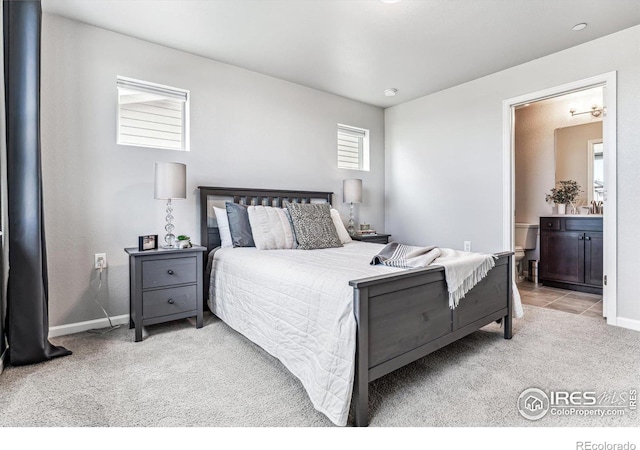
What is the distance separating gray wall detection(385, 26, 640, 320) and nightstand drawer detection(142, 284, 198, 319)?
2979 millimetres

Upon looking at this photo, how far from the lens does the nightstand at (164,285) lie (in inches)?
99.0

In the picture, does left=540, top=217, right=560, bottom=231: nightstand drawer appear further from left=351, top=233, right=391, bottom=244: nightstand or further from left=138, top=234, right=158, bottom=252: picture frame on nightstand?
left=138, top=234, right=158, bottom=252: picture frame on nightstand

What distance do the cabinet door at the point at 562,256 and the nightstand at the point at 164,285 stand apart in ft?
13.8

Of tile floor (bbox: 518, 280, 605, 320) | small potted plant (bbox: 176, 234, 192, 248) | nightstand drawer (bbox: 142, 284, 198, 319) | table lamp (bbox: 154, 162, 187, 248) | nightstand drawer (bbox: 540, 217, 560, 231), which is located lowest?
tile floor (bbox: 518, 280, 605, 320)

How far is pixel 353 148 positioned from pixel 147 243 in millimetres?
2982

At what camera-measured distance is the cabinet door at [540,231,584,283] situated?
405 centimetres

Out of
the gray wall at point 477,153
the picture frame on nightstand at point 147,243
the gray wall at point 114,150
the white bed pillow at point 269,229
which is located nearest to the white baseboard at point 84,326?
the gray wall at point 114,150

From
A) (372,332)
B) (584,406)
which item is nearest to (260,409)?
(372,332)

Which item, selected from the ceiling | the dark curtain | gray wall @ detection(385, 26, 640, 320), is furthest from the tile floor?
the dark curtain

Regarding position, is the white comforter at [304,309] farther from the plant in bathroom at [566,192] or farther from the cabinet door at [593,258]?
the plant in bathroom at [566,192]

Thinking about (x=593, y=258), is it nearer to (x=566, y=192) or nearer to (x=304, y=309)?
(x=566, y=192)

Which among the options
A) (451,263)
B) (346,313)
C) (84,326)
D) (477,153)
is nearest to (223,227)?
(84,326)

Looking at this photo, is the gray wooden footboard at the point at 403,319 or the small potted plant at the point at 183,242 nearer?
the gray wooden footboard at the point at 403,319

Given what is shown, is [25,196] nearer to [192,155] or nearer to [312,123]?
[192,155]
